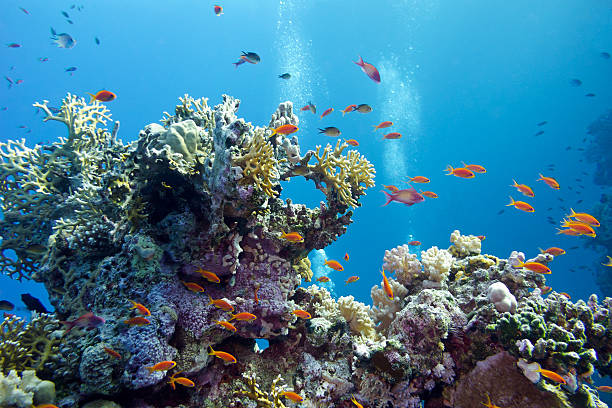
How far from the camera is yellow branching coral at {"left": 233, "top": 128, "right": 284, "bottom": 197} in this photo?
3.50 metres

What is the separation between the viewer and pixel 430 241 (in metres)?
75.8

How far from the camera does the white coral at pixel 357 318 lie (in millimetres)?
4887

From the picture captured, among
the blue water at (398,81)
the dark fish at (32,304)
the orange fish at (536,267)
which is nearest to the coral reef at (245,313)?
the orange fish at (536,267)

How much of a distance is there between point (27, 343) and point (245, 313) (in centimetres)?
266

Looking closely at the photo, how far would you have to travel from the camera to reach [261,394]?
3.52 metres

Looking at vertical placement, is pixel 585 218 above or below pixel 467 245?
above

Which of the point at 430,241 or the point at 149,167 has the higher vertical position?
the point at 430,241

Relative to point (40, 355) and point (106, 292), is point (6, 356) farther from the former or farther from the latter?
point (106, 292)

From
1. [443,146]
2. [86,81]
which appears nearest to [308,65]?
[443,146]

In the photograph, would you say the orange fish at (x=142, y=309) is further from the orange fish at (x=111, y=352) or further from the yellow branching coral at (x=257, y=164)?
the yellow branching coral at (x=257, y=164)

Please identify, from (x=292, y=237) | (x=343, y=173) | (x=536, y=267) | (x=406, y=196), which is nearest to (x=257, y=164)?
(x=292, y=237)

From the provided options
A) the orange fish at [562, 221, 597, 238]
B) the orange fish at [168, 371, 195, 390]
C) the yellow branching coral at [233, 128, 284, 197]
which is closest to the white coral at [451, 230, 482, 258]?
the orange fish at [562, 221, 597, 238]

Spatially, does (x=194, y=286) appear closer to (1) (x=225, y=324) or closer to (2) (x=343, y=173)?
(1) (x=225, y=324)

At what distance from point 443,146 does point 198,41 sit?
88127mm
